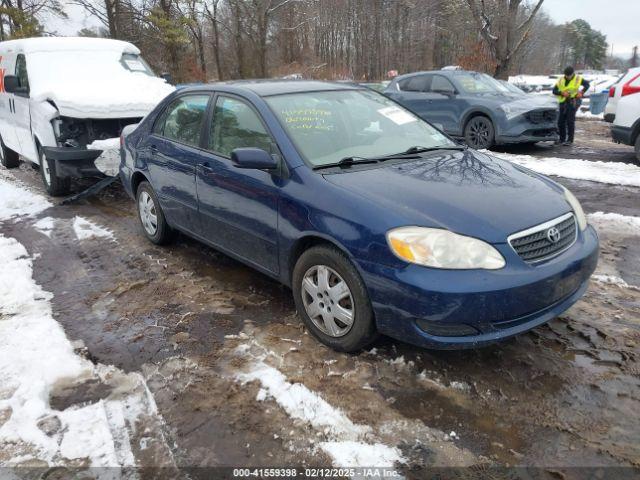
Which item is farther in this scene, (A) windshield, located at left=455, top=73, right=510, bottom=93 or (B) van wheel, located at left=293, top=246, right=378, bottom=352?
(A) windshield, located at left=455, top=73, right=510, bottom=93

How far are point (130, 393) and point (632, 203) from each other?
6.22 metres

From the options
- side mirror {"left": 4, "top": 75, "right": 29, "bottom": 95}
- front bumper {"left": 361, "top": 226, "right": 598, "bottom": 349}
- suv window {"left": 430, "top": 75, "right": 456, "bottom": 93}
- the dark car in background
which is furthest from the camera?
suv window {"left": 430, "top": 75, "right": 456, "bottom": 93}

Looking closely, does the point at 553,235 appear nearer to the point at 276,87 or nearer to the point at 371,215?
the point at 371,215

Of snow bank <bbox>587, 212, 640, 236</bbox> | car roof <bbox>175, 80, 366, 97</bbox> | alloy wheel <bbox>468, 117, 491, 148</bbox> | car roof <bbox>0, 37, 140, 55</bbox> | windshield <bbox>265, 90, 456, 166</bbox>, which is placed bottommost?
snow bank <bbox>587, 212, 640, 236</bbox>

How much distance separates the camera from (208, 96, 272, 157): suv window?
3.62 m

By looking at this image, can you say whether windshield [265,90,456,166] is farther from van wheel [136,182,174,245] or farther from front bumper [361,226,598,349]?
van wheel [136,182,174,245]

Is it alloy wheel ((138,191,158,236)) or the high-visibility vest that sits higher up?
the high-visibility vest

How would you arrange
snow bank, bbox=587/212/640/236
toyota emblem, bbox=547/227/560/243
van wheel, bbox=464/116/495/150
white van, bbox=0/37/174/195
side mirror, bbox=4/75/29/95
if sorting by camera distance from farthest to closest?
van wheel, bbox=464/116/495/150 → side mirror, bbox=4/75/29/95 → white van, bbox=0/37/174/195 → snow bank, bbox=587/212/640/236 → toyota emblem, bbox=547/227/560/243

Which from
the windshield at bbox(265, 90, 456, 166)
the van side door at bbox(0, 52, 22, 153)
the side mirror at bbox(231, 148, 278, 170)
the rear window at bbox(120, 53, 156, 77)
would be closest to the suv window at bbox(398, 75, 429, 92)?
the rear window at bbox(120, 53, 156, 77)

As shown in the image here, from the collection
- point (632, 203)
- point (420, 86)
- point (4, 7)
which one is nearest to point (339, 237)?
point (632, 203)

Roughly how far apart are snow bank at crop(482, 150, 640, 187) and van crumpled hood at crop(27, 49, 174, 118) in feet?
17.3

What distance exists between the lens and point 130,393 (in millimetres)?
2918

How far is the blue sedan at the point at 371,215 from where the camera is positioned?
2.68 metres

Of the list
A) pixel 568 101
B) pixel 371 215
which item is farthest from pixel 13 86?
pixel 568 101
